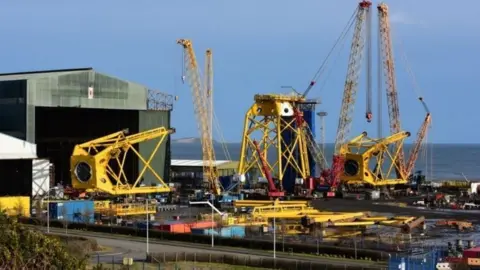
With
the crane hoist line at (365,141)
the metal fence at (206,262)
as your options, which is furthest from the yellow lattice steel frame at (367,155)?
the metal fence at (206,262)

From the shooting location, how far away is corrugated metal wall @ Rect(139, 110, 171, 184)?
284 ft

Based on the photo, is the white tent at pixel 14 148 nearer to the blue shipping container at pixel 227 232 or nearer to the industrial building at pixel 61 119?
the industrial building at pixel 61 119

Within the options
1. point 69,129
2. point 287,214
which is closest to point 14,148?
point 69,129

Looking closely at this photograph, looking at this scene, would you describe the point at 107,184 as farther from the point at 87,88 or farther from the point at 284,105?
the point at 284,105

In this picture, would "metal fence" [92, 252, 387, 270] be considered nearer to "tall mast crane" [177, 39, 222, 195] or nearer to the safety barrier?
the safety barrier

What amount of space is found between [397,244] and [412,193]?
185ft

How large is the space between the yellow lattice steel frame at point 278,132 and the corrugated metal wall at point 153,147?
11.4 m

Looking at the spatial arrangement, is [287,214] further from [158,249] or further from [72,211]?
[158,249]

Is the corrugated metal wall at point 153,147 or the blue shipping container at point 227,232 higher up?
the corrugated metal wall at point 153,147

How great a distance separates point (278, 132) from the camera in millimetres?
97125

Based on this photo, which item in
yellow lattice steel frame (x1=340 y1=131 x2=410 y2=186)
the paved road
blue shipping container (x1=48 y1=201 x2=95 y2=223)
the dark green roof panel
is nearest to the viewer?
the paved road

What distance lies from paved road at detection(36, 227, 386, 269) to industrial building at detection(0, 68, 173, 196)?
858 inches

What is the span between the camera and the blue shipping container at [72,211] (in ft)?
210

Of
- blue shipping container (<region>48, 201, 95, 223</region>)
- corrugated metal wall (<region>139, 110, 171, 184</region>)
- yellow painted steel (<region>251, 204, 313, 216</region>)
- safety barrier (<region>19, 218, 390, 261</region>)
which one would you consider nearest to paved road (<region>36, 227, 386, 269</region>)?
safety barrier (<region>19, 218, 390, 261</region>)
